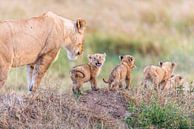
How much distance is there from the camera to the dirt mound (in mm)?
8727

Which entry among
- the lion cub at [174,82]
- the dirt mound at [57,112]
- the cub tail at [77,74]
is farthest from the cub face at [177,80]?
the cub tail at [77,74]

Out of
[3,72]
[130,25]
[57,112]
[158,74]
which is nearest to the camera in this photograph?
[57,112]

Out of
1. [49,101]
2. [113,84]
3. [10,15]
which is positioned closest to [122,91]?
[113,84]

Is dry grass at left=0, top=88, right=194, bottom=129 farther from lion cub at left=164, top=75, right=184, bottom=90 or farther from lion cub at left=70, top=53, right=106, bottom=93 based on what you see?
lion cub at left=164, top=75, right=184, bottom=90

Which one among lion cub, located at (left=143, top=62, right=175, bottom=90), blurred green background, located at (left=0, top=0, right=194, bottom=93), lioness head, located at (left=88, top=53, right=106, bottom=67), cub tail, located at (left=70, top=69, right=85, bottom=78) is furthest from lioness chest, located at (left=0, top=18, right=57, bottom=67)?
blurred green background, located at (left=0, top=0, right=194, bottom=93)

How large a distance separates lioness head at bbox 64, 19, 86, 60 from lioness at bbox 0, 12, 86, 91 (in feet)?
0.16

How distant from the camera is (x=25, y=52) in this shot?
380 inches

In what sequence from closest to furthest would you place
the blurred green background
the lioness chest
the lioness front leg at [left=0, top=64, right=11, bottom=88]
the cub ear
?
the lioness front leg at [left=0, top=64, right=11, bottom=88] → the lioness chest → the cub ear → the blurred green background

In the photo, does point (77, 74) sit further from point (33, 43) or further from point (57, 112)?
point (57, 112)

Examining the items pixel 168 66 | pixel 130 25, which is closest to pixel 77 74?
pixel 168 66

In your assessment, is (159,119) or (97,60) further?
(97,60)

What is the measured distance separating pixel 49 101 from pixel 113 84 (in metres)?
1.03

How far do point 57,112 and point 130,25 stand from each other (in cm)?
985

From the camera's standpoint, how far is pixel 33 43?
977cm
